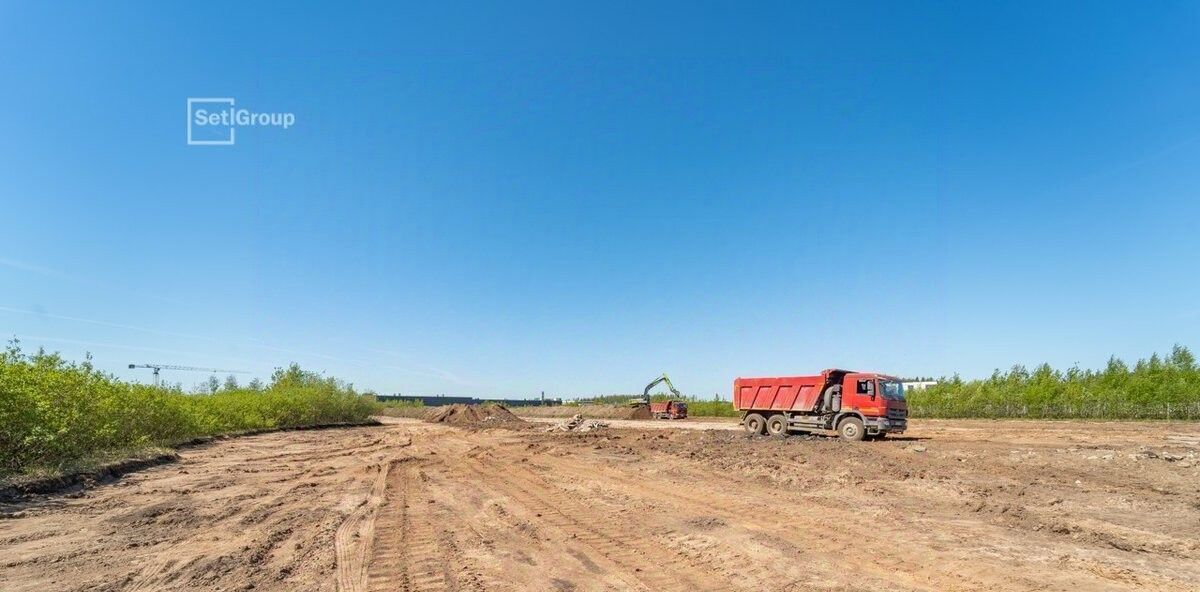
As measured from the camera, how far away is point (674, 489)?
1283 cm

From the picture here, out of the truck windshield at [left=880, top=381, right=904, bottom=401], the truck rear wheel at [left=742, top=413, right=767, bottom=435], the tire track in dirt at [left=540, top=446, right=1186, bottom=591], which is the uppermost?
the truck windshield at [left=880, top=381, right=904, bottom=401]

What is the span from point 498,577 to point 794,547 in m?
4.05

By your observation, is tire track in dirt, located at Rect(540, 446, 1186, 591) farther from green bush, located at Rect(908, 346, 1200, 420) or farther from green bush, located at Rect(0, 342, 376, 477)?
green bush, located at Rect(908, 346, 1200, 420)

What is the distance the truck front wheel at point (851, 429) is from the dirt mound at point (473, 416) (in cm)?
3056

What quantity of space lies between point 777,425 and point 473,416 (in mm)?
32886

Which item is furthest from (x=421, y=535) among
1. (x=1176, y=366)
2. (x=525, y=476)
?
(x=1176, y=366)

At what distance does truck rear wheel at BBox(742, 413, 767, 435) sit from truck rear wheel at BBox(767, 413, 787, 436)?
13.3 inches

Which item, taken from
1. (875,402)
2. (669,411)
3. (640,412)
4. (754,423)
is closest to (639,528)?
(875,402)

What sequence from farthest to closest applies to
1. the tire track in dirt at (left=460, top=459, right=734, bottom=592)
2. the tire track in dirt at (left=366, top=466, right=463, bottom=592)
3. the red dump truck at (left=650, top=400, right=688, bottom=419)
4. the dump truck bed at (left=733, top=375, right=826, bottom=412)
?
1. the red dump truck at (left=650, top=400, right=688, bottom=419)
2. the dump truck bed at (left=733, top=375, right=826, bottom=412)
3. the tire track in dirt at (left=460, top=459, right=734, bottom=592)
4. the tire track in dirt at (left=366, top=466, right=463, bottom=592)

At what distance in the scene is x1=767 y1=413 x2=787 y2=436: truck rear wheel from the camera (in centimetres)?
2696

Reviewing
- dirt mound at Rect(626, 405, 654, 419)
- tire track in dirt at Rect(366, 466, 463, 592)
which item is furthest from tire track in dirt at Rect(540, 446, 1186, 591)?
dirt mound at Rect(626, 405, 654, 419)

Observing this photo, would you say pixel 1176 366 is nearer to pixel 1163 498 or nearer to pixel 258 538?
pixel 1163 498

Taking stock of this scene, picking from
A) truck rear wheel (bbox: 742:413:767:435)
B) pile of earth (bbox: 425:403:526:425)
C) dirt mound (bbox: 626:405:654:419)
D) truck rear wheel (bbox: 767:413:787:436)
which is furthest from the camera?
dirt mound (bbox: 626:405:654:419)

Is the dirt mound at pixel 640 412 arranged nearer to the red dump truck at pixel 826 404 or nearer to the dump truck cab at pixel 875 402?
the red dump truck at pixel 826 404
